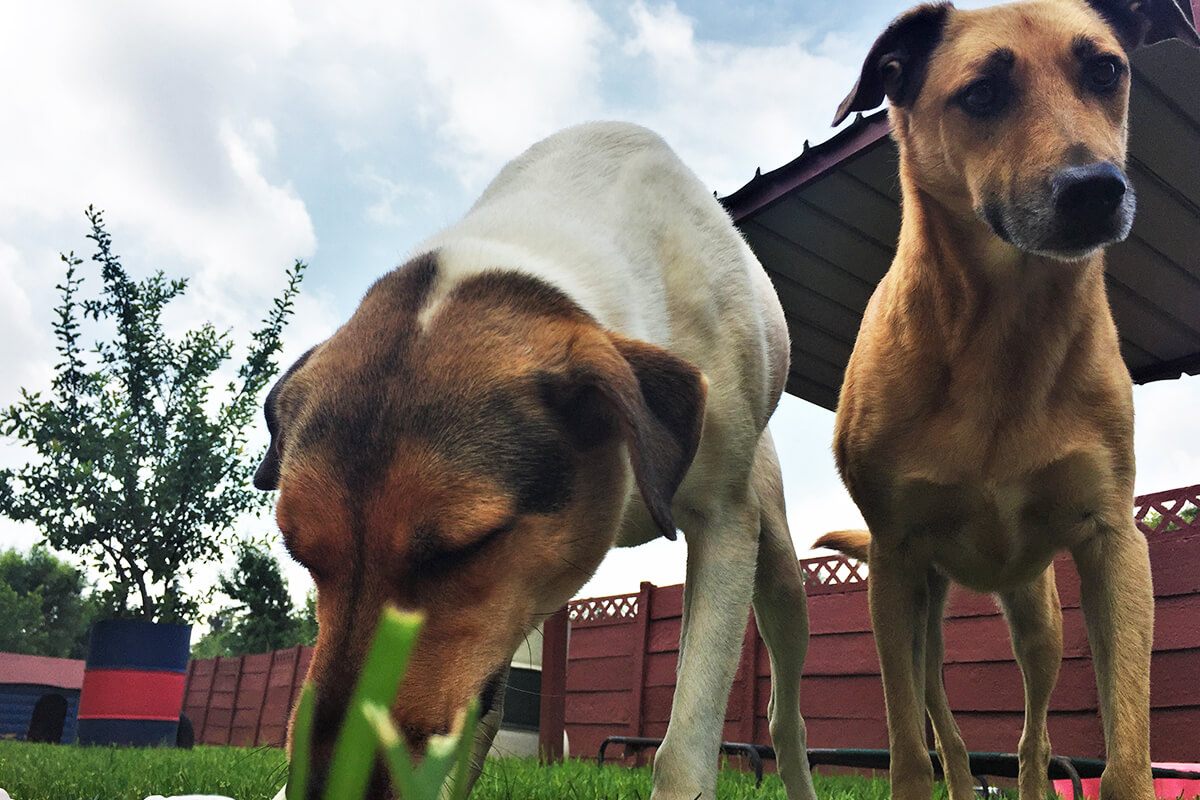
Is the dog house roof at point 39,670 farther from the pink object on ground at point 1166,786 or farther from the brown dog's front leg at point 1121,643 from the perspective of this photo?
the brown dog's front leg at point 1121,643

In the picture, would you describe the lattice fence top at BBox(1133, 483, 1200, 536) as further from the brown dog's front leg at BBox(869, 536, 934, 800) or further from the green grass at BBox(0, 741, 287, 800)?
the green grass at BBox(0, 741, 287, 800)

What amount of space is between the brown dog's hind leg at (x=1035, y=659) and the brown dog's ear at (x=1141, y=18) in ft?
6.38

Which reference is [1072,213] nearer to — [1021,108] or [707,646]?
[1021,108]

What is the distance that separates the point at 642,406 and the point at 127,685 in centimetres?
938

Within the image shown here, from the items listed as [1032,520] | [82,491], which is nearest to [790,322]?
[1032,520]

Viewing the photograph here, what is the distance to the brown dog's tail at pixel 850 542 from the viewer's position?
14.1 feet

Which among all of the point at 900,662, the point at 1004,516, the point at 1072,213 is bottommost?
the point at 900,662

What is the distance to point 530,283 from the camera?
2.03 meters

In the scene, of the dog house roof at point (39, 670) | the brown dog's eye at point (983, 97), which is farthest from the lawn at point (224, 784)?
the dog house roof at point (39, 670)

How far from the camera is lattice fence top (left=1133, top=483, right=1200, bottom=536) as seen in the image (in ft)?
18.2

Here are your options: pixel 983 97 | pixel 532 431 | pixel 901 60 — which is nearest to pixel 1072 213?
pixel 983 97

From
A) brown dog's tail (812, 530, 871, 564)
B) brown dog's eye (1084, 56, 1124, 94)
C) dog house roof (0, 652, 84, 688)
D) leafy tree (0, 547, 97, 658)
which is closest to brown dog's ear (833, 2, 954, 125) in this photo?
brown dog's eye (1084, 56, 1124, 94)

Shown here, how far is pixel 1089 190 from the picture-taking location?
259cm

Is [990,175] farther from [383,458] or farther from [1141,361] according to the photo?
[1141,361]
